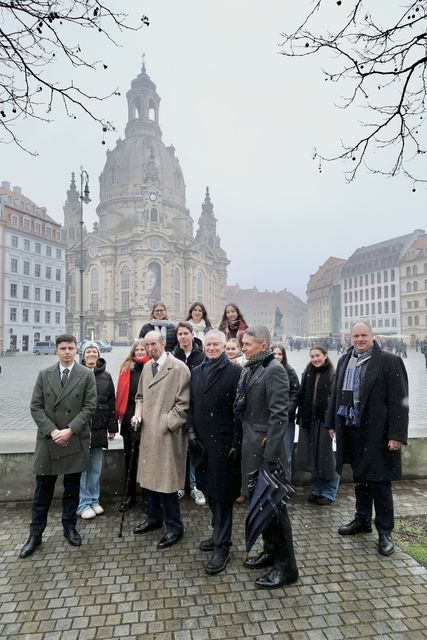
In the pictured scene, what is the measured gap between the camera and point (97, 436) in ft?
15.7

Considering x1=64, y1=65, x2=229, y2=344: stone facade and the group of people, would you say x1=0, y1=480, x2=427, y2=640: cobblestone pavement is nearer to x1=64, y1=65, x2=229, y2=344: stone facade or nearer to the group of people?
the group of people

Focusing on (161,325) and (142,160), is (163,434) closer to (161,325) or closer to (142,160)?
(161,325)

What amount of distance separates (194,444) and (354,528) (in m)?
1.87

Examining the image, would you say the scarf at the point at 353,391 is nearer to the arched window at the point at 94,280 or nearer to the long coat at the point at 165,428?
the long coat at the point at 165,428

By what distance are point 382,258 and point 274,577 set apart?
69.6 m

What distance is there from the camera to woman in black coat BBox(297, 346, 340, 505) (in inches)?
199

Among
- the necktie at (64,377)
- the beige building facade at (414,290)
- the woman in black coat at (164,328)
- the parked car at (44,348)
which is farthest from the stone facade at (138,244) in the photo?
the necktie at (64,377)

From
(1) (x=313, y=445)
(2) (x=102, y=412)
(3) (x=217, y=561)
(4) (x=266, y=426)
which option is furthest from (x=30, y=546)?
(1) (x=313, y=445)

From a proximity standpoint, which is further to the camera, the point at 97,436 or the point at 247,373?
the point at 97,436

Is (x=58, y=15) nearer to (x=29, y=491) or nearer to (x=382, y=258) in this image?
(x=29, y=491)

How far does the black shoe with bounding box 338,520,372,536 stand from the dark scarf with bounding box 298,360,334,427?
4.02 ft

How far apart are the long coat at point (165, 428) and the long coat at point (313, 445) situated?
1.75m

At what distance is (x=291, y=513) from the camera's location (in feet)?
15.7

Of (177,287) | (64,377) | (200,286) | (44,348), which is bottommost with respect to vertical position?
(44,348)
